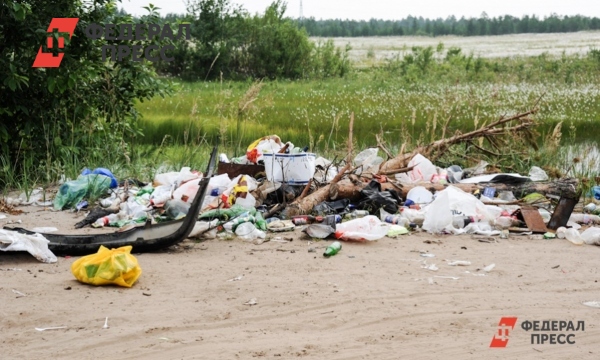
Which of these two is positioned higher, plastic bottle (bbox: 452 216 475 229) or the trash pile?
the trash pile

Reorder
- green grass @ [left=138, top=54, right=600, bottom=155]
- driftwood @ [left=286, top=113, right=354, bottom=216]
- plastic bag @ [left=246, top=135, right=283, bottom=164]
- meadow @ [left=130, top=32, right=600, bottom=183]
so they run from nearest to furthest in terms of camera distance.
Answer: driftwood @ [left=286, top=113, right=354, bottom=216] → plastic bag @ [left=246, top=135, right=283, bottom=164] → meadow @ [left=130, top=32, right=600, bottom=183] → green grass @ [left=138, top=54, right=600, bottom=155]

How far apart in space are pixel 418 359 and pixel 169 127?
9.87 meters

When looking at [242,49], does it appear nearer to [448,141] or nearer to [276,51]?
[276,51]

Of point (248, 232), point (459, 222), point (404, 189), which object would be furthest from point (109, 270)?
point (404, 189)

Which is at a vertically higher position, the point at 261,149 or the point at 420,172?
the point at 261,149

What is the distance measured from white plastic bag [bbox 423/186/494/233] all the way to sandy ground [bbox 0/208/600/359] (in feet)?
1.16

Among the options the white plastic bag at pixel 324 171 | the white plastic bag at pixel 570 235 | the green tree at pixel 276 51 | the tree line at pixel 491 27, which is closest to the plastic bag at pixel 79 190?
the white plastic bag at pixel 324 171

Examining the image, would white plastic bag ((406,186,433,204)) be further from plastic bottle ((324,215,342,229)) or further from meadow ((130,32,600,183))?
meadow ((130,32,600,183))

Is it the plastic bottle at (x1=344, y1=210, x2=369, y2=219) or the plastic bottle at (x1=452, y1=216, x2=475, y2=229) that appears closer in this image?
the plastic bottle at (x1=452, y1=216, x2=475, y2=229)

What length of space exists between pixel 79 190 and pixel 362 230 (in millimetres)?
2733

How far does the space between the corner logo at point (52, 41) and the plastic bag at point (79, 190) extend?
1.42 metres

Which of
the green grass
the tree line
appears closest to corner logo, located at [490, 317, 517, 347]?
the green grass

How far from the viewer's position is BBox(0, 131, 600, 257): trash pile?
632cm

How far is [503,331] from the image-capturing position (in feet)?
13.6
